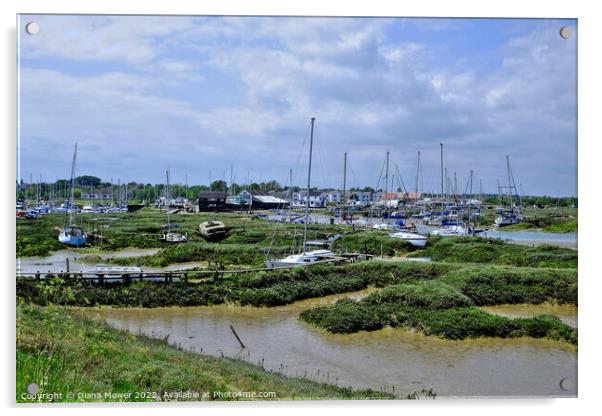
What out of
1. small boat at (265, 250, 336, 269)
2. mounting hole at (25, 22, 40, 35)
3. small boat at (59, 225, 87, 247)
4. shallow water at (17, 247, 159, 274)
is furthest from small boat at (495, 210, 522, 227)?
mounting hole at (25, 22, 40, 35)

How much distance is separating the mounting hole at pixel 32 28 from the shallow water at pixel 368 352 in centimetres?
490

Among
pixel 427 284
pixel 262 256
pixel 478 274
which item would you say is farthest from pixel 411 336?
pixel 262 256

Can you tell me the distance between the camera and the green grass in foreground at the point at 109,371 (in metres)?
6.84

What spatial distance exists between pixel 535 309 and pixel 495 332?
954 mm

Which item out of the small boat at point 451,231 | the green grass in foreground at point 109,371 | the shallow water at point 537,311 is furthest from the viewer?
the small boat at point 451,231

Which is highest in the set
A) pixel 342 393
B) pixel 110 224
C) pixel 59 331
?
pixel 110 224

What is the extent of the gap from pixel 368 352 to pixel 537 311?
332 cm

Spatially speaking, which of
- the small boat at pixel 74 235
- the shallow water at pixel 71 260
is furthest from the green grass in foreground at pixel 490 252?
the small boat at pixel 74 235

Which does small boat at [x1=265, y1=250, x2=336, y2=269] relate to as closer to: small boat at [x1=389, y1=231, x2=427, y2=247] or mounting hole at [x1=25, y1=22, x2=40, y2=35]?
small boat at [x1=389, y1=231, x2=427, y2=247]

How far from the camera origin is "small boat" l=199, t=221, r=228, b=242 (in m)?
11.9

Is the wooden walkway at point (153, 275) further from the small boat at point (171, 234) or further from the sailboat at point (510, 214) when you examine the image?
the sailboat at point (510, 214)

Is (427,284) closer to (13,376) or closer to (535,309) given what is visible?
(535,309)

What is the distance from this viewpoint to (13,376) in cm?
695

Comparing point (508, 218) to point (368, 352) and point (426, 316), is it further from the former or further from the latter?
point (368, 352)
